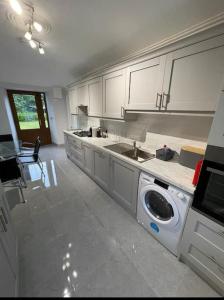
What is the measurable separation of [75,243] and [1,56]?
3126 mm

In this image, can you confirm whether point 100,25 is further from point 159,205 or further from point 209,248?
point 209,248

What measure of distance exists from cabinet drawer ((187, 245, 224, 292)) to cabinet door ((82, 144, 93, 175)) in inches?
78.8

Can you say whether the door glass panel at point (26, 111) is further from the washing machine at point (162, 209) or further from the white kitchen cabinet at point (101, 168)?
the washing machine at point (162, 209)

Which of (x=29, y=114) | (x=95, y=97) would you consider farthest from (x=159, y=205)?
(x=29, y=114)

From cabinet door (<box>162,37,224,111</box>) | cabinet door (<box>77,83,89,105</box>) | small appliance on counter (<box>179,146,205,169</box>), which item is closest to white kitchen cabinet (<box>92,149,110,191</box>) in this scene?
small appliance on counter (<box>179,146,205,169</box>)

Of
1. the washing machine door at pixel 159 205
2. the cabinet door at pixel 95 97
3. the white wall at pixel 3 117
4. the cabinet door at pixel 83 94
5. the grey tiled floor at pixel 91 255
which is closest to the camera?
the grey tiled floor at pixel 91 255

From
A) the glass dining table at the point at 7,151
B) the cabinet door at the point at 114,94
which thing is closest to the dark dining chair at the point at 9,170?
the glass dining table at the point at 7,151

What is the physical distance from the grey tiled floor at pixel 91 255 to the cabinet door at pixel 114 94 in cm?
155

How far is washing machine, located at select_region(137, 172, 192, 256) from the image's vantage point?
1.22 meters

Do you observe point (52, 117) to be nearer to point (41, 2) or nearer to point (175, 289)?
point (41, 2)

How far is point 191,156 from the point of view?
57.4 inches

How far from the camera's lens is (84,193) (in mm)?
2418

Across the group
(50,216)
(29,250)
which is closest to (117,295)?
(29,250)

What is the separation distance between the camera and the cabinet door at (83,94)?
2.96 meters
